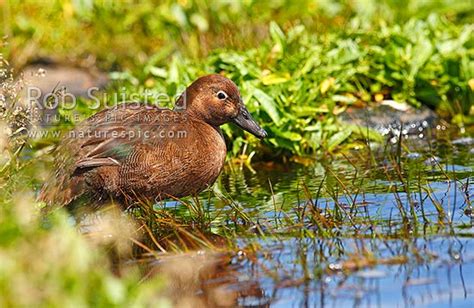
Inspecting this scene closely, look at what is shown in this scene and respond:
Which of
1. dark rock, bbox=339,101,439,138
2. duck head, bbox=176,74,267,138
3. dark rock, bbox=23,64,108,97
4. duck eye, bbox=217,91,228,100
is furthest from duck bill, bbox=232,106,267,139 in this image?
dark rock, bbox=23,64,108,97

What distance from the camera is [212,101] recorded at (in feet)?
21.3

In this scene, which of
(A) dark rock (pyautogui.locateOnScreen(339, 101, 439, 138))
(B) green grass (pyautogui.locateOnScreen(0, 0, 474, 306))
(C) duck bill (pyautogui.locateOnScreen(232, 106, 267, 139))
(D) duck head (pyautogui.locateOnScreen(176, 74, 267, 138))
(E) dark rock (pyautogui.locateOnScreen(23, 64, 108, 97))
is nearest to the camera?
(B) green grass (pyautogui.locateOnScreen(0, 0, 474, 306))

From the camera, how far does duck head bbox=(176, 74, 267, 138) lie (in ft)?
21.3

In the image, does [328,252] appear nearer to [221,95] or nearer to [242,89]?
[221,95]

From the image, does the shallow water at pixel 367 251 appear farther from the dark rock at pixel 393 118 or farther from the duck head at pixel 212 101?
the dark rock at pixel 393 118

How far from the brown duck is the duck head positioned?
0.80ft

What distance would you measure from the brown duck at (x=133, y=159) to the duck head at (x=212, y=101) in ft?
0.80

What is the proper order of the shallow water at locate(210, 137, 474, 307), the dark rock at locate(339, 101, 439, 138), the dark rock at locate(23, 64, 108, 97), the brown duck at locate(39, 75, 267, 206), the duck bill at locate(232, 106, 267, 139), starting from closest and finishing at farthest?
the shallow water at locate(210, 137, 474, 307), the brown duck at locate(39, 75, 267, 206), the duck bill at locate(232, 106, 267, 139), the dark rock at locate(339, 101, 439, 138), the dark rock at locate(23, 64, 108, 97)

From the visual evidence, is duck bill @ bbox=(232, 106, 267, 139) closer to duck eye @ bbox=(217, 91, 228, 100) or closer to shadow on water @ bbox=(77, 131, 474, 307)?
duck eye @ bbox=(217, 91, 228, 100)

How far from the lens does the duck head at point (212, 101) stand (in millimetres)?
6496

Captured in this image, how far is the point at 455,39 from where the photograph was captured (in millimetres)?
9289

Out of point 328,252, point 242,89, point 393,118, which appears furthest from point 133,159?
point 393,118

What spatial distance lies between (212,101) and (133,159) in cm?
79

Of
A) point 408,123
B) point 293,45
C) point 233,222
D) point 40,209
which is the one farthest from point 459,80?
point 40,209
